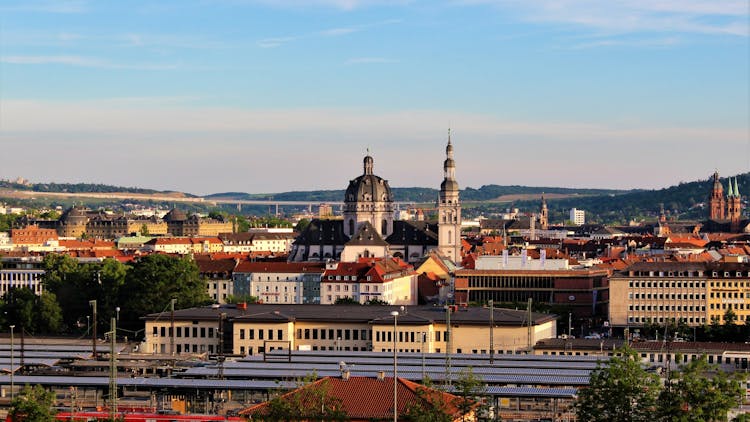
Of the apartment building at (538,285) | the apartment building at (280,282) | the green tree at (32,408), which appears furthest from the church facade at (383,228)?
the green tree at (32,408)

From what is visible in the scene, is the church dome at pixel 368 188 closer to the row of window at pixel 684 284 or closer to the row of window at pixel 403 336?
the row of window at pixel 684 284

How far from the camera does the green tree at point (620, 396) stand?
5912cm

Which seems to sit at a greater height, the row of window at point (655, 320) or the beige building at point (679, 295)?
the beige building at point (679, 295)

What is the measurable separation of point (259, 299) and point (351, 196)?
36.7m

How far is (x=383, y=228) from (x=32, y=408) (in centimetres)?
12301

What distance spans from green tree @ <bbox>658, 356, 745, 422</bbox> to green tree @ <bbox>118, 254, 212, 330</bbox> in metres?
73.1

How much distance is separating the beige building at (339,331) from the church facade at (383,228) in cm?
6387

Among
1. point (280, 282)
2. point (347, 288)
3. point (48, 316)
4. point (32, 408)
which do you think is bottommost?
point (48, 316)

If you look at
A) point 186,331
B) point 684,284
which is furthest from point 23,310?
point 684,284

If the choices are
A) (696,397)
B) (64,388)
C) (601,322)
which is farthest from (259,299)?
(696,397)

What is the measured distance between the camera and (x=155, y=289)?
130750 millimetres

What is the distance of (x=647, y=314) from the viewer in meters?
133

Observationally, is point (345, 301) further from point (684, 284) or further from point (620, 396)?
point (620, 396)

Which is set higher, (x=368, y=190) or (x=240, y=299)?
(x=368, y=190)
